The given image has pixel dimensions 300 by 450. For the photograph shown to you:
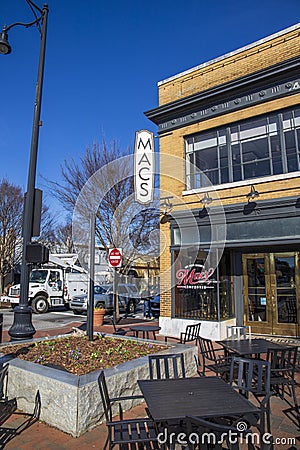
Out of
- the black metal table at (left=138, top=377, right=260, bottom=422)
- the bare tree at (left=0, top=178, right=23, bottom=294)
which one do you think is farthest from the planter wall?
the bare tree at (left=0, top=178, right=23, bottom=294)

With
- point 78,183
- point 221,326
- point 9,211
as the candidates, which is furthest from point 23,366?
point 9,211

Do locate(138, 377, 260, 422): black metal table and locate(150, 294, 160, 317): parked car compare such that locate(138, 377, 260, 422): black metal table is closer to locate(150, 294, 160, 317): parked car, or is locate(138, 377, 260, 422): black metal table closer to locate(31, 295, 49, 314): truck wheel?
locate(150, 294, 160, 317): parked car

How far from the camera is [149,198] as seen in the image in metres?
11.2

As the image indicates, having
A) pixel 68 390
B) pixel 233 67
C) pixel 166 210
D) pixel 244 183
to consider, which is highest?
pixel 233 67

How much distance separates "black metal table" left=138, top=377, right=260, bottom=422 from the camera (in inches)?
108

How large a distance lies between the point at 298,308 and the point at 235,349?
5013 mm

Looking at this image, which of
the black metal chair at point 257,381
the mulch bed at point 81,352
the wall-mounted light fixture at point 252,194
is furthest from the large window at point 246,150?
the black metal chair at point 257,381

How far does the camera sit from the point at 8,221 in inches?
880

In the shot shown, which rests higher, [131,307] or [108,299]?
[108,299]

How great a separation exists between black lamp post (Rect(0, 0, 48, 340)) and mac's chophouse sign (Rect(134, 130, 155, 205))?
4498 millimetres

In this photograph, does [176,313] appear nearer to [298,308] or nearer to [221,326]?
[221,326]

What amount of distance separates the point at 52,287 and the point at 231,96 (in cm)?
1391

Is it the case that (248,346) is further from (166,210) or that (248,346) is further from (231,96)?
(231,96)

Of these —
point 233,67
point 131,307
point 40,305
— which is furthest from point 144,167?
point 40,305
